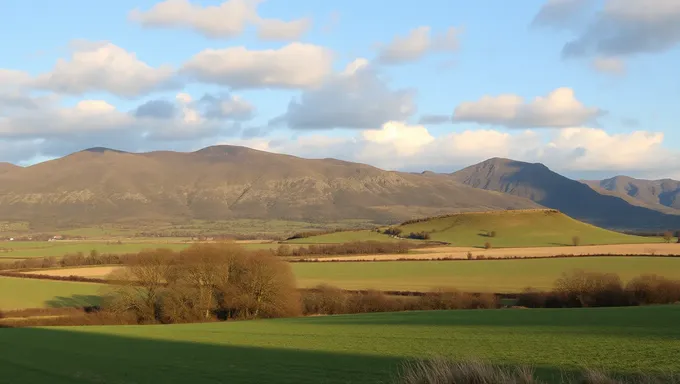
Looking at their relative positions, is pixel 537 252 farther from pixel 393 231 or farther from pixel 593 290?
pixel 393 231

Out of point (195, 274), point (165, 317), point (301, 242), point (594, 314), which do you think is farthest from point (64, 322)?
point (301, 242)

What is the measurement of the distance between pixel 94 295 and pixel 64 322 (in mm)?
14213

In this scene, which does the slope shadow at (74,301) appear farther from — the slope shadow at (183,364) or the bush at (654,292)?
the bush at (654,292)

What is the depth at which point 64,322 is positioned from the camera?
58094 millimetres

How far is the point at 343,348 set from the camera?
2919 centimetres

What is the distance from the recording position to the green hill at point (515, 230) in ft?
431

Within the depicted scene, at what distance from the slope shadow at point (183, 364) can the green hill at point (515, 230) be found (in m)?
100.0

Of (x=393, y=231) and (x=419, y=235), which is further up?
(x=393, y=231)

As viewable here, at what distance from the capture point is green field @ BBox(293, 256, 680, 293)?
72250 mm

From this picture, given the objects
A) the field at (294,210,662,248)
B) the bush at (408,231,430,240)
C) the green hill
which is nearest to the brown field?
the field at (294,210,662,248)

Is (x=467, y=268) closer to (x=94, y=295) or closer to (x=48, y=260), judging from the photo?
(x=94, y=295)

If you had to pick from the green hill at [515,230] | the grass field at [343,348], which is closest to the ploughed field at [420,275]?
the grass field at [343,348]

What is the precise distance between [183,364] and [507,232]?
413 feet

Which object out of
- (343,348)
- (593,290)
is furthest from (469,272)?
(343,348)
